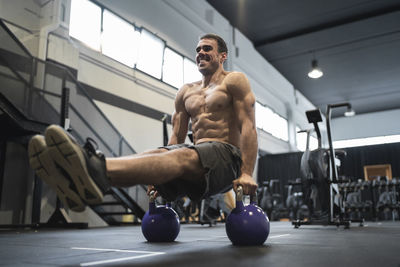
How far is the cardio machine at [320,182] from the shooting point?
3910 mm

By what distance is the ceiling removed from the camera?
8461 mm

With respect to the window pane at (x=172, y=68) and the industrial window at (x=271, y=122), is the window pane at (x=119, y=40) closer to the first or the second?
the window pane at (x=172, y=68)

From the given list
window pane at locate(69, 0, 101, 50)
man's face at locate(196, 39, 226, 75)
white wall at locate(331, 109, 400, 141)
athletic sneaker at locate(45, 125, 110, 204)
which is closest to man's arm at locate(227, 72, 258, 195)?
man's face at locate(196, 39, 226, 75)

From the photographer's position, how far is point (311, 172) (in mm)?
4129

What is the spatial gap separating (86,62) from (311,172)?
4.00m

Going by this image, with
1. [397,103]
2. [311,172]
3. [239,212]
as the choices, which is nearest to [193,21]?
[311,172]

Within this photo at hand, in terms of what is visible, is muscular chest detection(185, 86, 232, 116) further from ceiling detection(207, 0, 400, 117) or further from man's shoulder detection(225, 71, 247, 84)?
ceiling detection(207, 0, 400, 117)

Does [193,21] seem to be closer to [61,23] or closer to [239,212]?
[61,23]

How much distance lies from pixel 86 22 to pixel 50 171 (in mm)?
5388

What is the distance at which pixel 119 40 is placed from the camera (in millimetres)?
6602

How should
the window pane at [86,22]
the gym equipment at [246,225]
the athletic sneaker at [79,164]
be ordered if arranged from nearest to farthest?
1. the athletic sneaker at [79,164]
2. the gym equipment at [246,225]
3. the window pane at [86,22]

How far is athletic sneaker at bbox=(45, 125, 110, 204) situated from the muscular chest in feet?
3.03

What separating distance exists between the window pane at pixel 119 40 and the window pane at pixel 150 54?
6.2 inches

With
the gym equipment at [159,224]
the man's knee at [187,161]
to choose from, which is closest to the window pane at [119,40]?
the gym equipment at [159,224]
